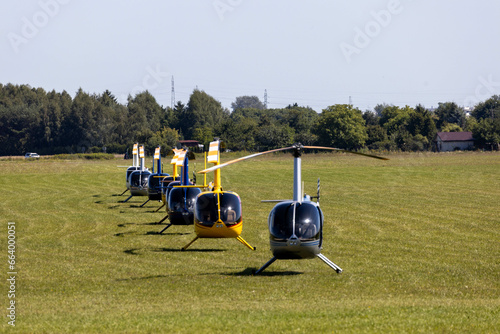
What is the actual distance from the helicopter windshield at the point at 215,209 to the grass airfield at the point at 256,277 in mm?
1212

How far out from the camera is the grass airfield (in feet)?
37.8

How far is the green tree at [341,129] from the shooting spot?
408ft

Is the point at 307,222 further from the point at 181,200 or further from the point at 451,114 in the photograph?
the point at 451,114

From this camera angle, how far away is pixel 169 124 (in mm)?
152250

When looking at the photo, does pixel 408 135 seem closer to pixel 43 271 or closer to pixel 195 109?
pixel 195 109

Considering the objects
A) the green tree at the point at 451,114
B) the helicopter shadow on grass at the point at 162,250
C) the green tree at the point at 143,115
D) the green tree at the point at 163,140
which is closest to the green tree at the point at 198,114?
the green tree at the point at 143,115

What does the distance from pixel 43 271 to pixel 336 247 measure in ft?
30.5

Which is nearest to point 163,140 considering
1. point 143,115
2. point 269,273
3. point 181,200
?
point 143,115

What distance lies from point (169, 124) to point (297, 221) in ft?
455

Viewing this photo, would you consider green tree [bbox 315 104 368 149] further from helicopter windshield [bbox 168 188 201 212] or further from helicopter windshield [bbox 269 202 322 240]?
helicopter windshield [bbox 269 202 322 240]

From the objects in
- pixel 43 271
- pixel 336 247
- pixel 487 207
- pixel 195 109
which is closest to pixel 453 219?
pixel 487 207

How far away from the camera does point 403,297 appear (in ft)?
46.9

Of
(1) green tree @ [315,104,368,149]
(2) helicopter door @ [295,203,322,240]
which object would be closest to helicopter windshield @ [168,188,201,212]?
(2) helicopter door @ [295,203,322,240]

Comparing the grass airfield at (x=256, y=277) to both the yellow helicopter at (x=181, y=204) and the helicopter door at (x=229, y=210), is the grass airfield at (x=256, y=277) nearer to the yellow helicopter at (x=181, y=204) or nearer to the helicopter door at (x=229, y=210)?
the yellow helicopter at (x=181, y=204)
